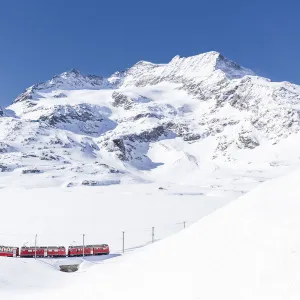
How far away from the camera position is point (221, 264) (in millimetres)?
25922

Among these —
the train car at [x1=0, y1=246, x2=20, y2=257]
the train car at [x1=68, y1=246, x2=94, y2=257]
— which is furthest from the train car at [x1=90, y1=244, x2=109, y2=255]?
the train car at [x1=0, y1=246, x2=20, y2=257]

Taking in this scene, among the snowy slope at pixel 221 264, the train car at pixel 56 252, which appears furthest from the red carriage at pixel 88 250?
the snowy slope at pixel 221 264

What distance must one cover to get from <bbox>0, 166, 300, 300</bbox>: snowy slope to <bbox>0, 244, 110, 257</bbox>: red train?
867 cm

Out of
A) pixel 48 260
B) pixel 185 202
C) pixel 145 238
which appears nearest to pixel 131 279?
pixel 48 260

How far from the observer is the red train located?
4581 cm

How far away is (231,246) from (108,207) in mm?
62020

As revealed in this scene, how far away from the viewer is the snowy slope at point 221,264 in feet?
75.0

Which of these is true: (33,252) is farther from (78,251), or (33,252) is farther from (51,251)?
(78,251)

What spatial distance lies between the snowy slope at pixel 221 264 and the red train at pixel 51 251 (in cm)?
867

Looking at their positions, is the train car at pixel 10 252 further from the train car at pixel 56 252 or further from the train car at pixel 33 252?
the train car at pixel 56 252

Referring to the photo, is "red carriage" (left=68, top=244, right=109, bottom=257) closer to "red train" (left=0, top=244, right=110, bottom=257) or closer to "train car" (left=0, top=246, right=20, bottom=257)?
"red train" (left=0, top=244, right=110, bottom=257)

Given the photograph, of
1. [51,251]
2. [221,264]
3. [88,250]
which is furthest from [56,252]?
[221,264]

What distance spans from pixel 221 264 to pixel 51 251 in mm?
26303

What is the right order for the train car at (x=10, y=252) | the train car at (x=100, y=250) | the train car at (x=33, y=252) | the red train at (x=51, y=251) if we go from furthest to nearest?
the train car at (x=100, y=250) < the train car at (x=33, y=252) < the red train at (x=51, y=251) < the train car at (x=10, y=252)
